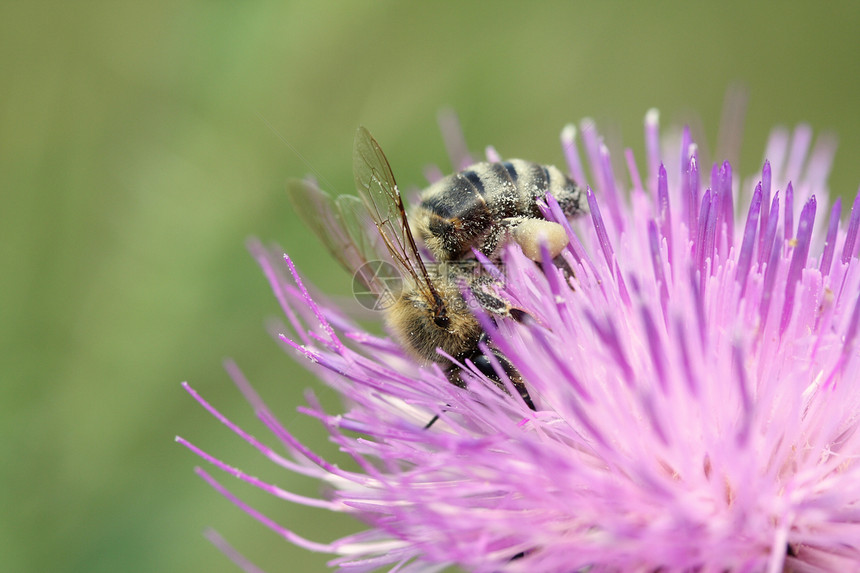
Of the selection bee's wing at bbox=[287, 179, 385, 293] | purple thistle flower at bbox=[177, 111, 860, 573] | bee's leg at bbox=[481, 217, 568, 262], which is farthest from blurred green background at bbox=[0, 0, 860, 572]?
bee's leg at bbox=[481, 217, 568, 262]

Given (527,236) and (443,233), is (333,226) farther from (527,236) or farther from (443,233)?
(527,236)

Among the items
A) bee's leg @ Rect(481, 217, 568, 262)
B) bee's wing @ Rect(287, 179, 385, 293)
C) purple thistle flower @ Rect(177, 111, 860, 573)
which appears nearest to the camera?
purple thistle flower @ Rect(177, 111, 860, 573)

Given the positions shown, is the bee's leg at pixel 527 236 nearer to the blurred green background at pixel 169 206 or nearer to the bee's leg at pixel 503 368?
the bee's leg at pixel 503 368

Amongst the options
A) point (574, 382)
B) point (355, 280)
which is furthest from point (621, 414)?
point (355, 280)

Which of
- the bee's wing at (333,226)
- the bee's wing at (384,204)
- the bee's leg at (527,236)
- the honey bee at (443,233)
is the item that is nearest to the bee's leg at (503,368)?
the honey bee at (443,233)

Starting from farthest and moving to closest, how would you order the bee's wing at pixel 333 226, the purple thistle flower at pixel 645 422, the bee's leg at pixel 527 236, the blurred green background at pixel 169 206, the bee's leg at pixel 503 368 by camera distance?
1. the blurred green background at pixel 169 206
2. the bee's wing at pixel 333 226
3. the bee's leg at pixel 527 236
4. the bee's leg at pixel 503 368
5. the purple thistle flower at pixel 645 422

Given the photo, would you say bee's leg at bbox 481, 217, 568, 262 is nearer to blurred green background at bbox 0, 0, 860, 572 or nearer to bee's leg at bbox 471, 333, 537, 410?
bee's leg at bbox 471, 333, 537, 410

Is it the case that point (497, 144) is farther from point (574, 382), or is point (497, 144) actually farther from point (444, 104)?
point (574, 382)

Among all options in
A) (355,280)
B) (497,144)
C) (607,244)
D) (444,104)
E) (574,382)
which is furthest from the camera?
(497,144)
